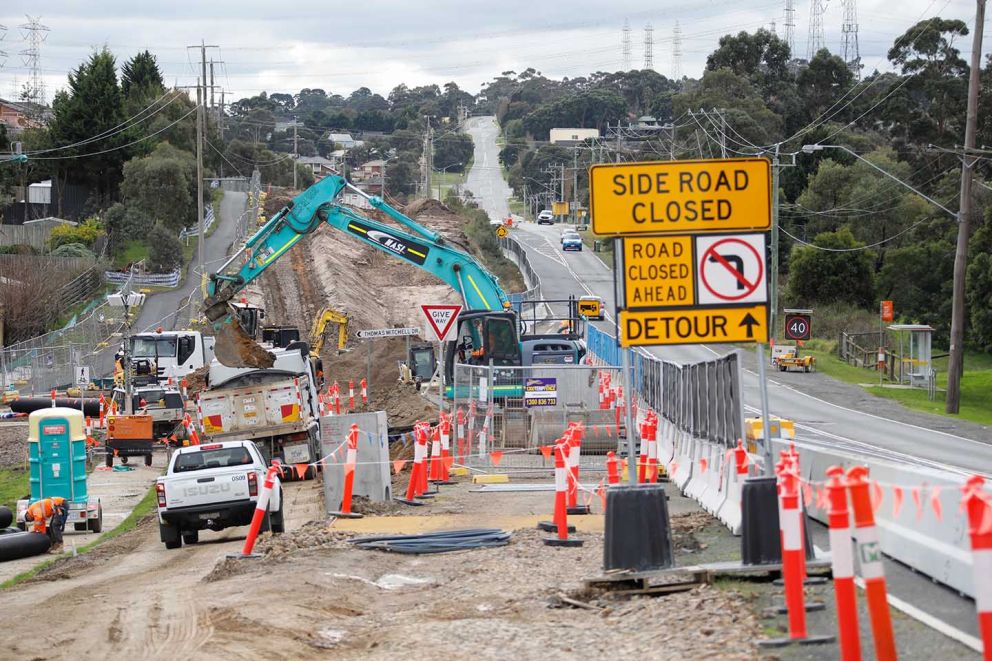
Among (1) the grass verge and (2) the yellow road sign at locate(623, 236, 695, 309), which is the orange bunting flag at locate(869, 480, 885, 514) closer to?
(2) the yellow road sign at locate(623, 236, 695, 309)

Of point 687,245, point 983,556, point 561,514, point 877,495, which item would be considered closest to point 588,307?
point 561,514

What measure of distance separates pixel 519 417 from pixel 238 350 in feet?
30.3

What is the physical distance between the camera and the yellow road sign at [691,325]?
38.5ft

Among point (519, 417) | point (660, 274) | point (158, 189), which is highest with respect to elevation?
point (158, 189)

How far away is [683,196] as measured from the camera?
11875 mm

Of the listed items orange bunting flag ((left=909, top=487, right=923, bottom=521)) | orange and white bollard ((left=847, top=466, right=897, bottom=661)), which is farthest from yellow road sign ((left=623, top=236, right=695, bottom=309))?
orange and white bollard ((left=847, top=466, right=897, bottom=661))

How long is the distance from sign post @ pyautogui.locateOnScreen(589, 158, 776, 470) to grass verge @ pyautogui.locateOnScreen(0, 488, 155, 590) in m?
8.57

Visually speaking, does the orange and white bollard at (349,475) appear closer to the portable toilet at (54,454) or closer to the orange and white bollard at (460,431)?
the portable toilet at (54,454)

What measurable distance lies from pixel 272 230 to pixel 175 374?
11363 mm

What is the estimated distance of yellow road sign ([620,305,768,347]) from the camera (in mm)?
11727

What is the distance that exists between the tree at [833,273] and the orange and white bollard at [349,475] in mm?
54379

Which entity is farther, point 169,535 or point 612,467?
point 169,535

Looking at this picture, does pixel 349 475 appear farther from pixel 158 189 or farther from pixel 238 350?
pixel 158 189

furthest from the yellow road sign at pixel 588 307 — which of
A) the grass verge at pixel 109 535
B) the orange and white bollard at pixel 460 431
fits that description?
the grass verge at pixel 109 535
